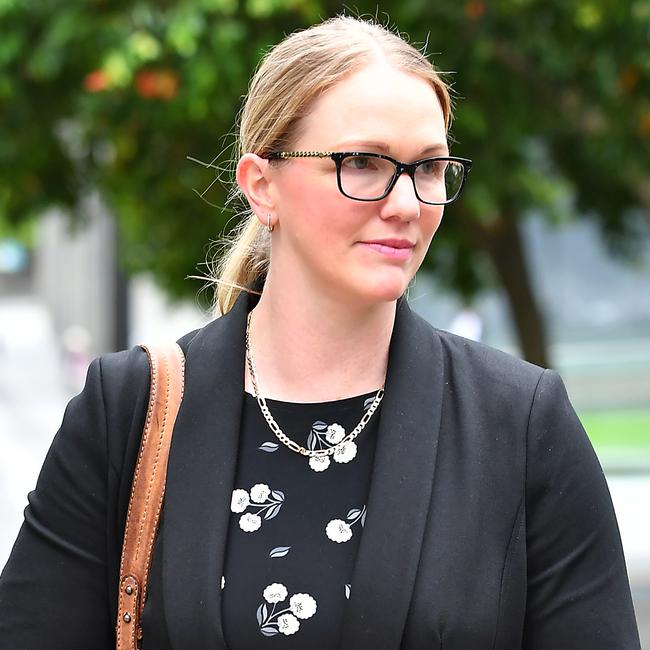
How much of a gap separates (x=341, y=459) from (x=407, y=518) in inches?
7.0

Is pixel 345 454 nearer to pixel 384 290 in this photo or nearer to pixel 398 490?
pixel 398 490

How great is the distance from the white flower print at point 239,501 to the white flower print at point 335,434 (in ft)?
0.53

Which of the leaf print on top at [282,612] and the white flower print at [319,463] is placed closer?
the leaf print on top at [282,612]

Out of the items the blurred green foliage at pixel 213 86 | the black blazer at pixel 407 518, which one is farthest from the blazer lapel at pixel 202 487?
the blurred green foliage at pixel 213 86

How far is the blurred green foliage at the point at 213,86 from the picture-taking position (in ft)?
23.8

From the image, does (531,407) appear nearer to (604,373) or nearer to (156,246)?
(156,246)

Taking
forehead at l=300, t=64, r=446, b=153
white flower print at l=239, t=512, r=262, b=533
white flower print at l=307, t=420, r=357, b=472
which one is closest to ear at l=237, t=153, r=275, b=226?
forehead at l=300, t=64, r=446, b=153

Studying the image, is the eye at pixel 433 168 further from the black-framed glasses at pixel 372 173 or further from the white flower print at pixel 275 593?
the white flower print at pixel 275 593

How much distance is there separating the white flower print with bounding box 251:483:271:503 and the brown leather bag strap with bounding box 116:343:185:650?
0.14m

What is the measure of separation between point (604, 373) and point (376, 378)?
23336 mm

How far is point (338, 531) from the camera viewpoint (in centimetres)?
226

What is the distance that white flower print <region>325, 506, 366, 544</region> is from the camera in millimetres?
2256

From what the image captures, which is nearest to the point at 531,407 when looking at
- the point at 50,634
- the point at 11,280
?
the point at 50,634

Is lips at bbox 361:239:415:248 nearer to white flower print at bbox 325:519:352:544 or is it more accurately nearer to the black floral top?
the black floral top
